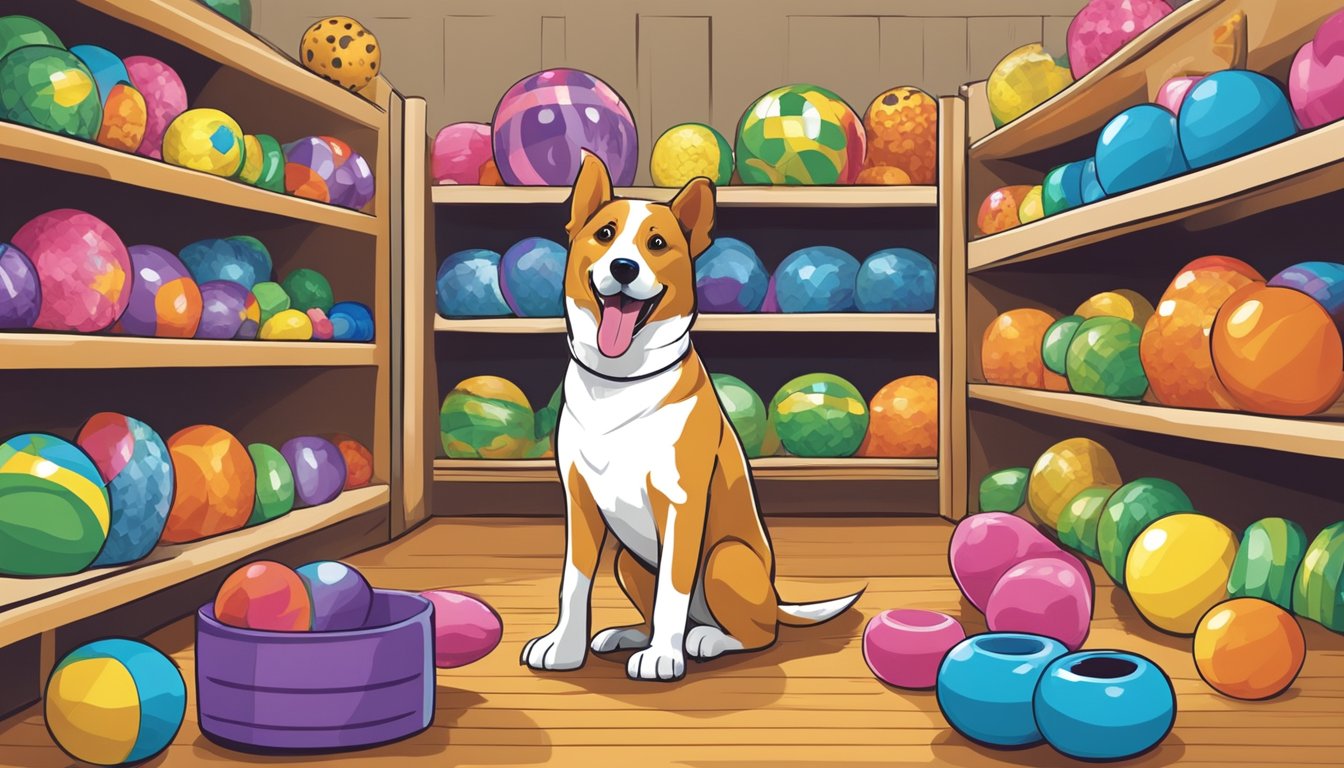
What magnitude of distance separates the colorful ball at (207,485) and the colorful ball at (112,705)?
2.57 ft

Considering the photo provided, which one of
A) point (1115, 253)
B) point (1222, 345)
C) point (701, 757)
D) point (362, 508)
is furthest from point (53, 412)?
point (1115, 253)

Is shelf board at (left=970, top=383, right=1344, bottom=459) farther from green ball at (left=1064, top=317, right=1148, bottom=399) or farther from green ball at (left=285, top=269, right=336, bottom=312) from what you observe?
green ball at (left=285, top=269, right=336, bottom=312)

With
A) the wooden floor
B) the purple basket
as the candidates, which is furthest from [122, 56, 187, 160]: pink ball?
the purple basket

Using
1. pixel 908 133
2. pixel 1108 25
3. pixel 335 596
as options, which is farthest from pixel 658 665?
pixel 908 133

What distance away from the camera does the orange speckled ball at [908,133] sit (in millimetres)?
3473

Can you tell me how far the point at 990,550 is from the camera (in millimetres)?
Answer: 2166

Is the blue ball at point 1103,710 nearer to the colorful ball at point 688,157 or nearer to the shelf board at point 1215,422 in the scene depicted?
the shelf board at point 1215,422

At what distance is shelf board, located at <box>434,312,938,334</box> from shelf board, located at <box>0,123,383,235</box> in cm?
65

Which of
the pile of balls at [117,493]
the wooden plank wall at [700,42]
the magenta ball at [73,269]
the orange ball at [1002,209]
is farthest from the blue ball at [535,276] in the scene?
the magenta ball at [73,269]

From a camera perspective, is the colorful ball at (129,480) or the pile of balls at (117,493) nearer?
the pile of balls at (117,493)

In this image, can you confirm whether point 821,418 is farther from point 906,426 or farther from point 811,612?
point 811,612

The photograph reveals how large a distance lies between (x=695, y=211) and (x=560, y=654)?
0.78 m

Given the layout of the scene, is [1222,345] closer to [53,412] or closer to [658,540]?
[658,540]

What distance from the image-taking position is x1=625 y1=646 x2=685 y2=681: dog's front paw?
1.64 metres
